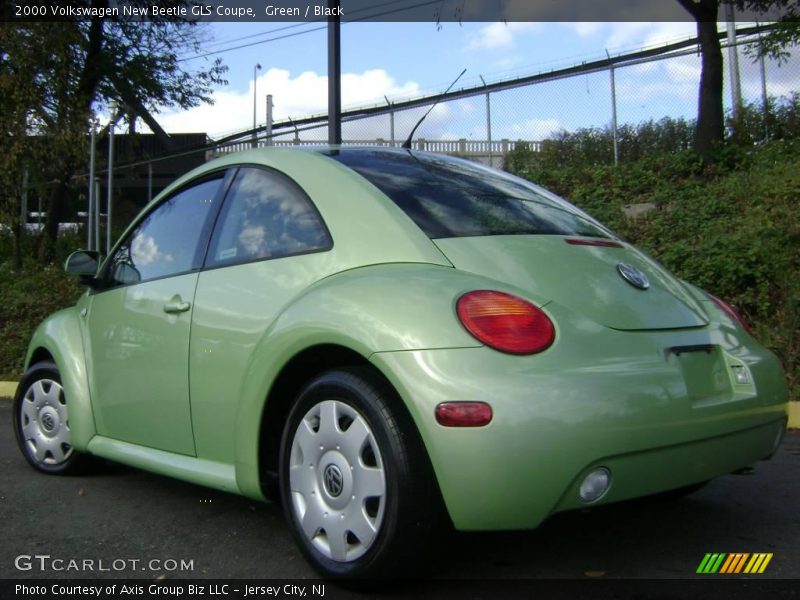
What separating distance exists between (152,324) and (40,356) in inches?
52.3

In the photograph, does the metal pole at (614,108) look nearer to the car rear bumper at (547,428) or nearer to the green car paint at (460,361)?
the green car paint at (460,361)

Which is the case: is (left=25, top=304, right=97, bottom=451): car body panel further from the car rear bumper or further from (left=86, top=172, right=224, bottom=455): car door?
the car rear bumper

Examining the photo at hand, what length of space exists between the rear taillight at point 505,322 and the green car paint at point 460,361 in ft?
0.11

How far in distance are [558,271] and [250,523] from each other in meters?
1.67

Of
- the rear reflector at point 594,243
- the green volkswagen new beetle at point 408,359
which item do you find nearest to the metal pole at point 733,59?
the green volkswagen new beetle at point 408,359

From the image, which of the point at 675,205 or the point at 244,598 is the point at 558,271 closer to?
the point at 244,598

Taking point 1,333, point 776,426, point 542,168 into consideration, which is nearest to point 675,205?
point 542,168

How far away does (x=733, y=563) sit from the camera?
275cm

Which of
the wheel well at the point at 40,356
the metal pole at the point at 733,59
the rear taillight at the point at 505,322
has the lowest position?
the wheel well at the point at 40,356

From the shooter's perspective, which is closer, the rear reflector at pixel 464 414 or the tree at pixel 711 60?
the rear reflector at pixel 464 414

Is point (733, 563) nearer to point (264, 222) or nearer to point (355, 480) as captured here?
point (355, 480)

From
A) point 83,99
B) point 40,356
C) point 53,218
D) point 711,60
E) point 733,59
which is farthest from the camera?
point 53,218

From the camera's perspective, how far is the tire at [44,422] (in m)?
4.14

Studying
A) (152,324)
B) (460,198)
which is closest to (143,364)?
(152,324)
